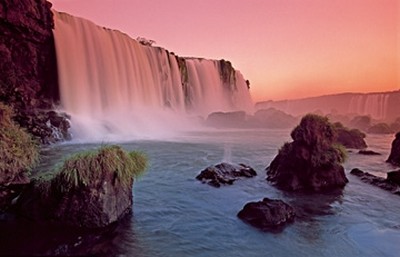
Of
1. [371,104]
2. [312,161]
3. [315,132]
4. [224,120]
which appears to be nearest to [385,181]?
[312,161]

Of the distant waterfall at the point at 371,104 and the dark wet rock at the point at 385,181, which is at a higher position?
the distant waterfall at the point at 371,104

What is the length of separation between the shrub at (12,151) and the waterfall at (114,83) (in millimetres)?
15276

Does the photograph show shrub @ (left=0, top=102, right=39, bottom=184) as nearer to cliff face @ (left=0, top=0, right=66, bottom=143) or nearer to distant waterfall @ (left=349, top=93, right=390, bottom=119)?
cliff face @ (left=0, top=0, right=66, bottom=143)

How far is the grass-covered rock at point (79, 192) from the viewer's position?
5699 millimetres

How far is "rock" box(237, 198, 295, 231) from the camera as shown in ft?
22.1

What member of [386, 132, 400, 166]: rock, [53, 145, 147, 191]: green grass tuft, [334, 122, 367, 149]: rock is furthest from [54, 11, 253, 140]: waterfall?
[386, 132, 400, 166]: rock

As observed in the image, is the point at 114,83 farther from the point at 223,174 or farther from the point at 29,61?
the point at 223,174

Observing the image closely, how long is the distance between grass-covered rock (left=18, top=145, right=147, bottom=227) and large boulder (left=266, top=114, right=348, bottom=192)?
6277 millimetres

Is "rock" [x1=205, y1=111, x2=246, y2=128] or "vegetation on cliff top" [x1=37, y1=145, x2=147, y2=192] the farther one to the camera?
"rock" [x1=205, y1=111, x2=246, y2=128]

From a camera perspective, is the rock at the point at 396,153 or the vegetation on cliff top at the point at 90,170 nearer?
the vegetation on cliff top at the point at 90,170

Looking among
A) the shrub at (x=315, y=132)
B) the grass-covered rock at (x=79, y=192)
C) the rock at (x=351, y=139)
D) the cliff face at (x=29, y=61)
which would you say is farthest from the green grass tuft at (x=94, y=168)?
the rock at (x=351, y=139)

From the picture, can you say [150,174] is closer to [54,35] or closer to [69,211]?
[69,211]

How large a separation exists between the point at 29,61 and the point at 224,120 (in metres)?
30.3

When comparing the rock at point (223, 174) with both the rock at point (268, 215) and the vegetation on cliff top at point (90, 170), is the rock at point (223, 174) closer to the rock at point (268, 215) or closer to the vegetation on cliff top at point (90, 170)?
the rock at point (268, 215)
